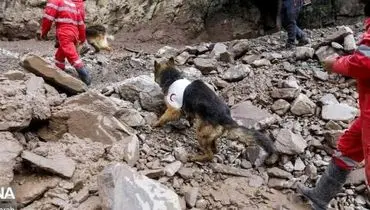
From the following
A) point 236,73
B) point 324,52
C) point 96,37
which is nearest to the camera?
point 236,73

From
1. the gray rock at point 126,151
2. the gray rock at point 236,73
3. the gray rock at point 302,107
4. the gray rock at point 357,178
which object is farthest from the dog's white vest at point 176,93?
the gray rock at point 357,178

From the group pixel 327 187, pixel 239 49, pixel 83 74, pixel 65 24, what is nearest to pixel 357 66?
pixel 327 187

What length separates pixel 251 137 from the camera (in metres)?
3.67

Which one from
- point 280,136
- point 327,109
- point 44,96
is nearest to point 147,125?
point 44,96

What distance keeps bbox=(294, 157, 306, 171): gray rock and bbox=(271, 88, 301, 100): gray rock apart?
3.00 feet

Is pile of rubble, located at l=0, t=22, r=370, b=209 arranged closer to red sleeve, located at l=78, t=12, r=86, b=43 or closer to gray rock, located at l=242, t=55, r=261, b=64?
gray rock, located at l=242, t=55, r=261, b=64

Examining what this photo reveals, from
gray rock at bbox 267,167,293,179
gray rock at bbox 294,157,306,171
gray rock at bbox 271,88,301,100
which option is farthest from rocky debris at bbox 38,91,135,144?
gray rock at bbox 271,88,301,100

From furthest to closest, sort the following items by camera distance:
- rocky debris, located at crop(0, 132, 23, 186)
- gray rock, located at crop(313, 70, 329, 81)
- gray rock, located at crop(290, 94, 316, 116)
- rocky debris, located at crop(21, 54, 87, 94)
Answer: gray rock, located at crop(313, 70, 329, 81), rocky debris, located at crop(21, 54, 87, 94), gray rock, located at crop(290, 94, 316, 116), rocky debris, located at crop(0, 132, 23, 186)

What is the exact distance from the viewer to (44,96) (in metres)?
4.10

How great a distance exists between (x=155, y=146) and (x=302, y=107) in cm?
168

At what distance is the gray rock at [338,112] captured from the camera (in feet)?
14.0

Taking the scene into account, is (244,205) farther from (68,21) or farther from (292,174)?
(68,21)

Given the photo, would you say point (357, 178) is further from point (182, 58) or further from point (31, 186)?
point (182, 58)

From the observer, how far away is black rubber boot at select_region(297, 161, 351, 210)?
3227mm
